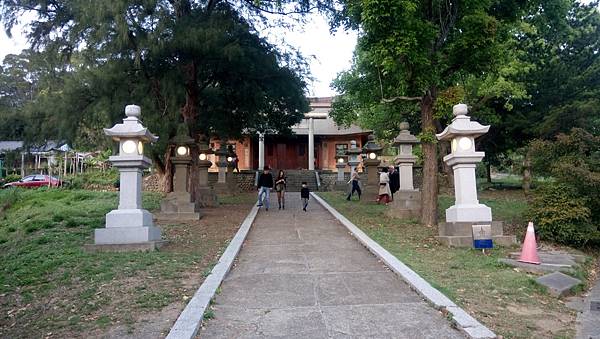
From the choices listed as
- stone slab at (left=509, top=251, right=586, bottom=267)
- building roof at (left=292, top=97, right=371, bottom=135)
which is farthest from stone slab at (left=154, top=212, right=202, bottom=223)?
building roof at (left=292, top=97, right=371, bottom=135)

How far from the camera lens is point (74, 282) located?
6590 mm

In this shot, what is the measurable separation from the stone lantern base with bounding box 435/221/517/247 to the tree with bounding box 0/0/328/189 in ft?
24.3

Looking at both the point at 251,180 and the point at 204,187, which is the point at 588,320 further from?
the point at 251,180

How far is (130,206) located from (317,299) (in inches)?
208

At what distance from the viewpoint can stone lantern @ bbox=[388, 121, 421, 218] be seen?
1410 centimetres

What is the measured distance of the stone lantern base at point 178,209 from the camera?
13.9 m

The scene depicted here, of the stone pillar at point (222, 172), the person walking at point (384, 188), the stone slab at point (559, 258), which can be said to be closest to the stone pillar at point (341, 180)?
the stone pillar at point (222, 172)

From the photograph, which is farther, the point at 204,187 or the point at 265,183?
the point at 204,187

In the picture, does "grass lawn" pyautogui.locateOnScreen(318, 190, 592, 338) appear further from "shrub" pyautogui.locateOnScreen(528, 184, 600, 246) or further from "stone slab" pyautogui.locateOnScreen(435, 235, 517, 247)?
"shrub" pyautogui.locateOnScreen(528, 184, 600, 246)

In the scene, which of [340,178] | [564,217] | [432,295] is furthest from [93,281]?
[340,178]

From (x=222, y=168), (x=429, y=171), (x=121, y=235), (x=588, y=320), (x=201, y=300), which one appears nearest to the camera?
(x=588, y=320)

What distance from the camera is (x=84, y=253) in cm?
860

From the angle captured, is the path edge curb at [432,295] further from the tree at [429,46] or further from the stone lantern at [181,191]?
the stone lantern at [181,191]

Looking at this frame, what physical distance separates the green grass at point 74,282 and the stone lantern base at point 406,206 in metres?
7.06
